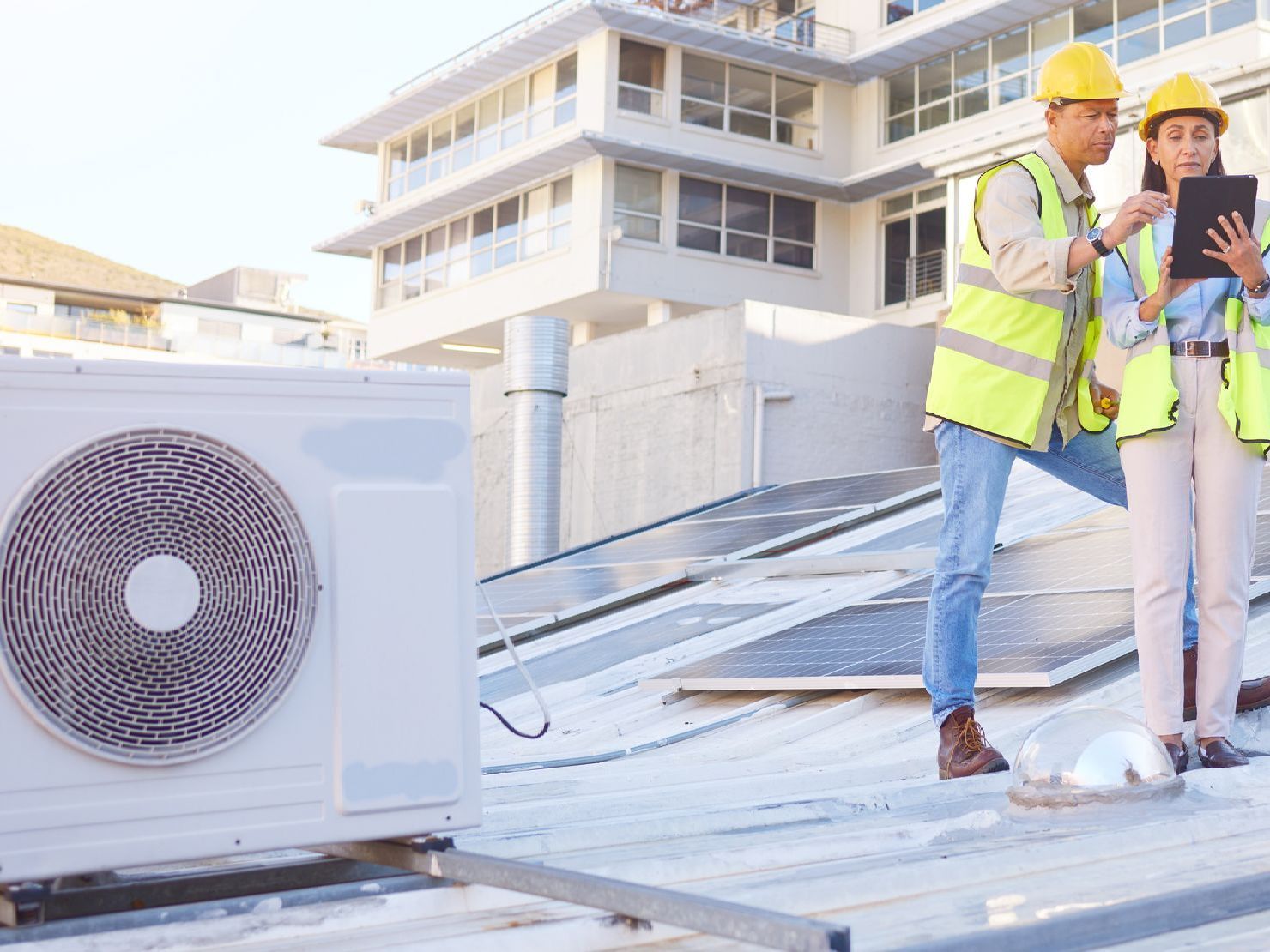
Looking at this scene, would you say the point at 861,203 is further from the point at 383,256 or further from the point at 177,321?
the point at 177,321

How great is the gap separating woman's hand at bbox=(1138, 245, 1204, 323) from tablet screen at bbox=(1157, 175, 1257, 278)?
29 mm

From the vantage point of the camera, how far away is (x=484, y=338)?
1359 inches

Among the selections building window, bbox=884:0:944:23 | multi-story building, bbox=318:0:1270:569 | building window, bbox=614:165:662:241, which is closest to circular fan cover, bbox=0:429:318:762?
multi-story building, bbox=318:0:1270:569

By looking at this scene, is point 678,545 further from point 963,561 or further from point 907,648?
point 963,561

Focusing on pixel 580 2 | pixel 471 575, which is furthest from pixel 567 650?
pixel 580 2

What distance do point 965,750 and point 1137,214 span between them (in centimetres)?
135

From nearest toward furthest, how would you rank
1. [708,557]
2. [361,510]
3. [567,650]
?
[361,510]
[567,650]
[708,557]

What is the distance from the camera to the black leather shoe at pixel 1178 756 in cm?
365

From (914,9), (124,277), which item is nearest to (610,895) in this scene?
(914,9)

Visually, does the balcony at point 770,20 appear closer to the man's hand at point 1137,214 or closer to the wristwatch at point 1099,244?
the wristwatch at point 1099,244

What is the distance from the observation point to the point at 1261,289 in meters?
3.75

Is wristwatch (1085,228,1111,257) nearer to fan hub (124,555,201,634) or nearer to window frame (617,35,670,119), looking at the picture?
fan hub (124,555,201,634)

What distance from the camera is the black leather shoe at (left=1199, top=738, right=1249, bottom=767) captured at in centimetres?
367

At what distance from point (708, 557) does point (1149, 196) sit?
18.8ft
